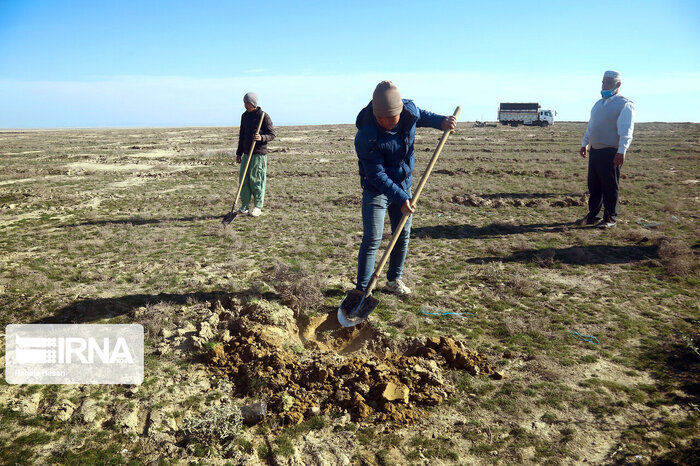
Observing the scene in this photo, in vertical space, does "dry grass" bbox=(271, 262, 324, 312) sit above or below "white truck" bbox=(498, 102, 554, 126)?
below

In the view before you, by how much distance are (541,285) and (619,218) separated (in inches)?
202

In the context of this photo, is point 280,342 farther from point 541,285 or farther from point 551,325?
point 541,285

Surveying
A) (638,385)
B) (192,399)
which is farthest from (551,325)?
(192,399)

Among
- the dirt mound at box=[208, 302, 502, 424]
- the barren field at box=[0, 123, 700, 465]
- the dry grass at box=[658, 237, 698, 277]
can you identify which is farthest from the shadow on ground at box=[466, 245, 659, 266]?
the dirt mound at box=[208, 302, 502, 424]

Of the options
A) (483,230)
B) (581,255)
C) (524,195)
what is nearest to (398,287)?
(581,255)

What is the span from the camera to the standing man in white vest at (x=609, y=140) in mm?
7293

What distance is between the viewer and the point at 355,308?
4242 millimetres

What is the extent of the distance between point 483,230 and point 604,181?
2512 mm

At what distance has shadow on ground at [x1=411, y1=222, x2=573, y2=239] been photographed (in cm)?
803

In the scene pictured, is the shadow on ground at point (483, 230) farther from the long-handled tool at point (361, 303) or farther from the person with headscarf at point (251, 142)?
the long-handled tool at point (361, 303)

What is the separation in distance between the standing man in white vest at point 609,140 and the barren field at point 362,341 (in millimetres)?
778

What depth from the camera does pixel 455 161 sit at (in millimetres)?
21109

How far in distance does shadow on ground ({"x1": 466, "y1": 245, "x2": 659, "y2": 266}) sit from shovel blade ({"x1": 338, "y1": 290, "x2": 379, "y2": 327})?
281 centimetres

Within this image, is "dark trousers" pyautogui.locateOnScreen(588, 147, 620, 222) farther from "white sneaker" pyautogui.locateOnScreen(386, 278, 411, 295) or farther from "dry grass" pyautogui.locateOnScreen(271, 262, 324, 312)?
"dry grass" pyautogui.locateOnScreen(271, 262, 324, 312)
